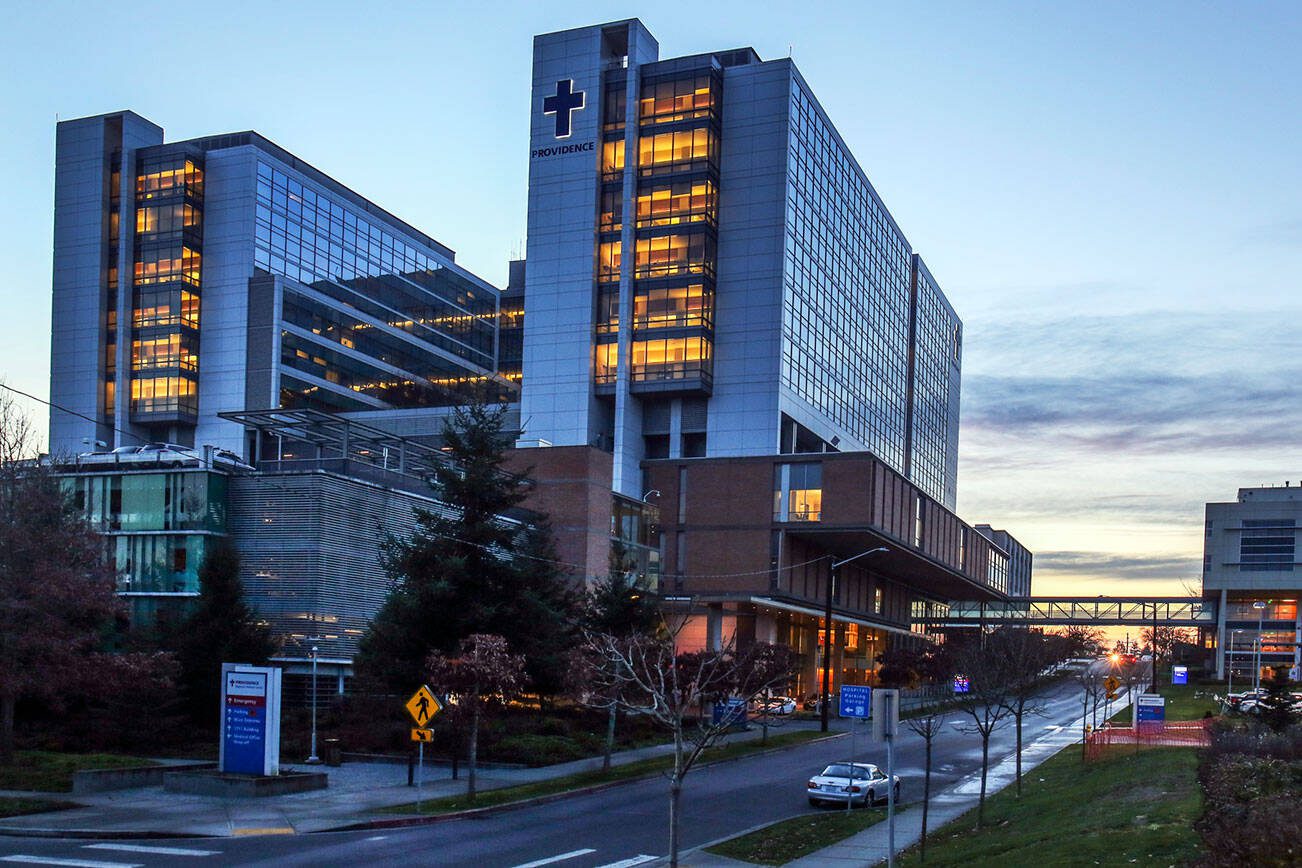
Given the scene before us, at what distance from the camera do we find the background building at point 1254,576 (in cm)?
14062

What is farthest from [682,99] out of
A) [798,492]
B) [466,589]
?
[466,589]

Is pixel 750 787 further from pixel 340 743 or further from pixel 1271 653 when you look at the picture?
pixel 1271 653

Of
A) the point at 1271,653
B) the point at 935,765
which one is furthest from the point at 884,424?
the point at 935,765

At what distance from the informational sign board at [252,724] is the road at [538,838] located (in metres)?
6.95

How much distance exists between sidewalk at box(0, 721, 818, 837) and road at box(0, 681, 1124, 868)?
0.94m

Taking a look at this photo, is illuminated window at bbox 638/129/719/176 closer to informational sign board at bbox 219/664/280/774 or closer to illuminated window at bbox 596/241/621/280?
illuminated window at bbox 596/241/621/280

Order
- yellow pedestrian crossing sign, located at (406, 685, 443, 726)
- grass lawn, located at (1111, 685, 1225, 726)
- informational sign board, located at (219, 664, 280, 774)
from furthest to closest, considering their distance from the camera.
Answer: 1. grass lawn, located at (1111, 685, 1225, 726)
2. informational sign board, located at (219, 664, 280, 774)
3. yellow pedestrian crossing sign, located at (406, 685, 443, 726)

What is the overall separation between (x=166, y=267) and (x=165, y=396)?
37.8 feet

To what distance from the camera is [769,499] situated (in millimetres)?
86562

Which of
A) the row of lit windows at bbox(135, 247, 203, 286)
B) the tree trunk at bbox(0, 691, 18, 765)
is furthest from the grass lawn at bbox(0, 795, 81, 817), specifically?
the row of lit windows at bbox(135, 247, 203, 286)

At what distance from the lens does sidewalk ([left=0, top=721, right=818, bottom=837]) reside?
2631 cm

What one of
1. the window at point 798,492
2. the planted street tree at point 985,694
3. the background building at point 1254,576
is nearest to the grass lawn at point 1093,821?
the planted street tree at point 985,694

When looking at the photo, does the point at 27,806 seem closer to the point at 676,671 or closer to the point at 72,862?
the point at 72,862

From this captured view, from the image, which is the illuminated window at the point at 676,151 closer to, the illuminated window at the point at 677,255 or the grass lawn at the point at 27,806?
the illuminated window at the point at 677,255
